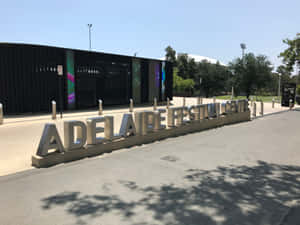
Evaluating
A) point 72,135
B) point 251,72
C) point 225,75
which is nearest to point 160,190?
point 72,135

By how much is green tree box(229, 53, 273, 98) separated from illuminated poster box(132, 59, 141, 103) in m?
23.5

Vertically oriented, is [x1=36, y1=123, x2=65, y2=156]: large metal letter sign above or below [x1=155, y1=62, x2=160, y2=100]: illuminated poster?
below

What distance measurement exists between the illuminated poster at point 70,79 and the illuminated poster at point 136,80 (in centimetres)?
623

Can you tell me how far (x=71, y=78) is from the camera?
18.1 metres

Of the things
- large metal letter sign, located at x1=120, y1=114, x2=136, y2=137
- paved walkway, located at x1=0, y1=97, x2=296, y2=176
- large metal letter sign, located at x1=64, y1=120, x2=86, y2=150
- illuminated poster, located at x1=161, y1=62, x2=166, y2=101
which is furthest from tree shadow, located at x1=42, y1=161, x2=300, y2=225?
illuminated poster, located at x1=161, y1=62, x2=166, y2=101

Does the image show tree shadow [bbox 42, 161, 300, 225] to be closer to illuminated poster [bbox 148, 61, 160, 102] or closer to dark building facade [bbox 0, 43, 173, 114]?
dark building facade [bbox 0, 43, 173, 114]

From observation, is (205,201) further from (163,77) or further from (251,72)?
(251,72)

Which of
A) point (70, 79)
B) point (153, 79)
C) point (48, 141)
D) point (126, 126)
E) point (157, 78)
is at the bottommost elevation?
point (48, 141)

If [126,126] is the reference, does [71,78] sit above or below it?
above

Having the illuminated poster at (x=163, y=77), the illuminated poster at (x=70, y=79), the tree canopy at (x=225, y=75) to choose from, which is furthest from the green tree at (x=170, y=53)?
the illuminated poster at (x=70, y=79)

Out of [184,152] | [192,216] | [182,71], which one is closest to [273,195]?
[192,216]

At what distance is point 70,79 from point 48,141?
1309 cm

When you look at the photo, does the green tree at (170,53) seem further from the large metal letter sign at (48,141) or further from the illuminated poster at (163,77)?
the large metal letter sign at (48,141)

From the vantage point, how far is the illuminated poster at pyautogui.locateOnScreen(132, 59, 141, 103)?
2284cm
